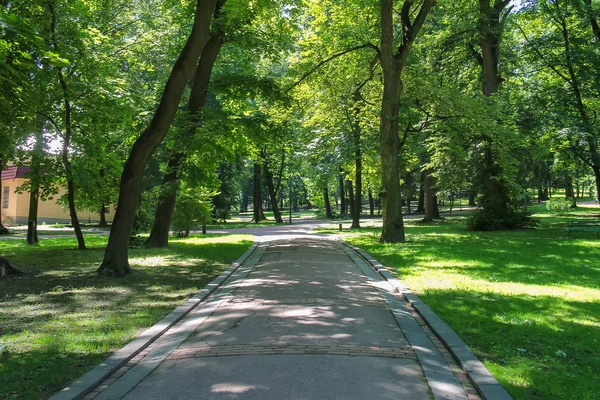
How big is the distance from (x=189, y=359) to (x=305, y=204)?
100451 millimetres

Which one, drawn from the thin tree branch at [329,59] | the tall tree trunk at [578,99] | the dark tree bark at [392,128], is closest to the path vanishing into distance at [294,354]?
the dark tree bark at [392,128]

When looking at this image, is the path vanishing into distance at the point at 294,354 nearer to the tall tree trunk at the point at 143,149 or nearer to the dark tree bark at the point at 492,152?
the tall tree trunk at the point at 143,149

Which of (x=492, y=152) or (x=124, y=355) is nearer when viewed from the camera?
(x=124, y=355)

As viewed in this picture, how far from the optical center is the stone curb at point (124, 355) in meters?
4.34

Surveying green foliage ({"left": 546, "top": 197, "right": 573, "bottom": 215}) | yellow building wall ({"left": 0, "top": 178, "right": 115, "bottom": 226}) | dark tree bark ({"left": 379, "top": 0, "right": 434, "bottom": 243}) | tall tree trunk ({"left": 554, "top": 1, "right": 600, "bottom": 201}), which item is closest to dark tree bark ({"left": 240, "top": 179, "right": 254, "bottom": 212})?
yellow building wall ({"left": 0, "top": 178, "right": 115, "bottom": 226})

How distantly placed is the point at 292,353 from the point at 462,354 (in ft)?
6.24

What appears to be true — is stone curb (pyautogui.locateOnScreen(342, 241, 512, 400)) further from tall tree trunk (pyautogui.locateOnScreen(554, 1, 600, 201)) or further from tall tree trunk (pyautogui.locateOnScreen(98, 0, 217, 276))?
tall tree trunk (pyautogui.locateOnScreen(554, 1, 600, 201))

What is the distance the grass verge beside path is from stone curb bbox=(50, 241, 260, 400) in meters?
0.13

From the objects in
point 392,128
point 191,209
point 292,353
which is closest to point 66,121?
point 191,209

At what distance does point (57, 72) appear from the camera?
13.2m

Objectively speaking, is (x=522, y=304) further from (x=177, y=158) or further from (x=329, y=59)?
(x=329, y=59)

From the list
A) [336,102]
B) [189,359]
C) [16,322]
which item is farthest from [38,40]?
[336,102]

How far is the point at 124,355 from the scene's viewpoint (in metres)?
5.40

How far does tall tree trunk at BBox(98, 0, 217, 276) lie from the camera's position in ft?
36.9
